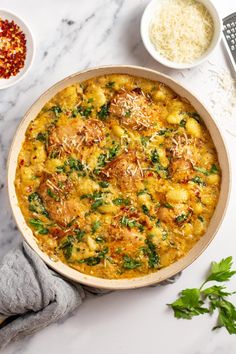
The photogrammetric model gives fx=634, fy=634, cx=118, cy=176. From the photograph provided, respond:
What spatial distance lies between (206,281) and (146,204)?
80 cm

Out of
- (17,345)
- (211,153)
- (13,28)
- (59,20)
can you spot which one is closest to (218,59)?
(211,153)

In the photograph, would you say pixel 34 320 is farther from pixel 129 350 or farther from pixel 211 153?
pixel 211 153

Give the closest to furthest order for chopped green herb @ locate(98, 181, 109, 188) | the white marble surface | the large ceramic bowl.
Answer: the large ceramic bowl < chopped green herb @ locate(98, 181, 109, 188) < the white marble surface

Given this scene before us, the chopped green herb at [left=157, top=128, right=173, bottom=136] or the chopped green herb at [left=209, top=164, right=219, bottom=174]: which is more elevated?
the chopped green herb at [left=157, top=128, right=173, bottom=136]

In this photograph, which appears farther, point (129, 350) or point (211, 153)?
point (129, 350)

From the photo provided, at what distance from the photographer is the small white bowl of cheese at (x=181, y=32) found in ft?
15.1

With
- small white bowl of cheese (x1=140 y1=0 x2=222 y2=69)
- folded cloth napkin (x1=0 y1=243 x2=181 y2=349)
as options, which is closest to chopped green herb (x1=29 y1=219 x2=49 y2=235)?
folded cloth napkin (x1=0 y1=243 x2=181 y2=349)

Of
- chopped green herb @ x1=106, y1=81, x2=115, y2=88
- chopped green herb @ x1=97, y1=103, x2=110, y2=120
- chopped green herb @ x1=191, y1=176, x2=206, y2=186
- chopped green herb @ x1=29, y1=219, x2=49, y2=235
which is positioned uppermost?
chopped green herb @ x1=106, y1=81, x2=115, y2=88

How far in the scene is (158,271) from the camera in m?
4.32

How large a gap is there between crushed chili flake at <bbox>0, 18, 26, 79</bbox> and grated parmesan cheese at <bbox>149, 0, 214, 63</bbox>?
966 mm

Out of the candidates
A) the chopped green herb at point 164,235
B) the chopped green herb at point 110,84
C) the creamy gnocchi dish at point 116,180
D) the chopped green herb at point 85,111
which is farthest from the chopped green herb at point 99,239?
the chopped green herb at point 110,84

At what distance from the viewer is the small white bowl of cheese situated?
4.59m

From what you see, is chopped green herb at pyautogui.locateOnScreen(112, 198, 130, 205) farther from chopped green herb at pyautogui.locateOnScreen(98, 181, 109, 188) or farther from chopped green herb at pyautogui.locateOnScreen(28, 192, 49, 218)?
chopped green herb at pyautogui.locateOnScreen(28, 192, 49, 218)

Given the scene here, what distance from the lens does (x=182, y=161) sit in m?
4.33
